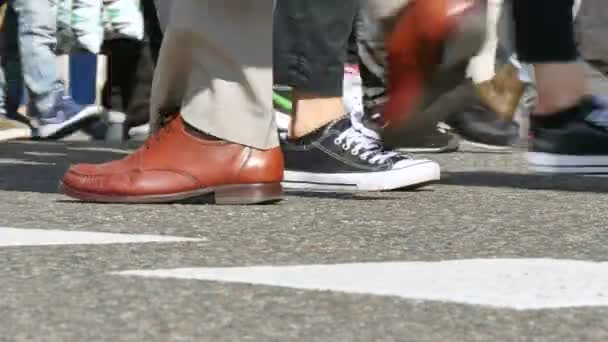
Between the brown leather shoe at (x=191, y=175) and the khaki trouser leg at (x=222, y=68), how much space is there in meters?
0.03

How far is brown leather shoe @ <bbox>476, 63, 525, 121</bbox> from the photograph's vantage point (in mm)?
6738

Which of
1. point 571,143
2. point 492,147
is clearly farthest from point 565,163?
point 492,147

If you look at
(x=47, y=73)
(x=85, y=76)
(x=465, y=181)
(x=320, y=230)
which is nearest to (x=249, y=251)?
(x=320, y=230)

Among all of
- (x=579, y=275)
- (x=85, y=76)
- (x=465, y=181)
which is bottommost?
(x=85, y=76)

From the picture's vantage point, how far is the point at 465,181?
15.4ft

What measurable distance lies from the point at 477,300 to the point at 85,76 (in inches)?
311

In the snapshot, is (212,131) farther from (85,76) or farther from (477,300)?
(85,76)

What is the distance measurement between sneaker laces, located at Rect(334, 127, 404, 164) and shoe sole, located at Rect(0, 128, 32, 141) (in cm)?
376

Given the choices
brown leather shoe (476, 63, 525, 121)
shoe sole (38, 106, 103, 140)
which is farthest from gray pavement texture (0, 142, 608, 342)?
shoe sole (38, 106, 103, 140)

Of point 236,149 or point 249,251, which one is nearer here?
point 249,251

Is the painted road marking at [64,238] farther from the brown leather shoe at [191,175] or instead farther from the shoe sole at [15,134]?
the shoe sole at [15,134]

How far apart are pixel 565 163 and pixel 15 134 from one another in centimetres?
384

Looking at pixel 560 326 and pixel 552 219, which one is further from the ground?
pixel 560 326

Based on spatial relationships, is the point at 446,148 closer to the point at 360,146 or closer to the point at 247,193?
the point at 360,146
